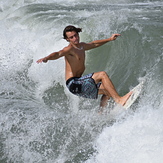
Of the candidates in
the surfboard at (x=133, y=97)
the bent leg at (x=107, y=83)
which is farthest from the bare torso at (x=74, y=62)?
the surfboard at (x=133, y=97)

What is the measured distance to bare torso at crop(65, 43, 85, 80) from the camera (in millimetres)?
5363

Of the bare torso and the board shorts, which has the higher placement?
the bare torso

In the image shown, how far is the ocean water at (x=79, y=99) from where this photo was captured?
4.58m

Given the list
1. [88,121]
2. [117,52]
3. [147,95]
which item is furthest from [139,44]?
[88,121]

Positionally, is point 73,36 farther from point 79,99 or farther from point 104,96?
point 79,99

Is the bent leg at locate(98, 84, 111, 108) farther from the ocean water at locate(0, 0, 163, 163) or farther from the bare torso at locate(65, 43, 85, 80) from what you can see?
the bare torso at locate(65, 43, 85, 80)

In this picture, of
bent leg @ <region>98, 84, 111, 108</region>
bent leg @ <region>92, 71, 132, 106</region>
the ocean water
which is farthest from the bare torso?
the ocean water

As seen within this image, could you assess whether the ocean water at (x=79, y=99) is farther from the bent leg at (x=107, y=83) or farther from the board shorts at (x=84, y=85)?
the board shorts at (x=84, y=85)

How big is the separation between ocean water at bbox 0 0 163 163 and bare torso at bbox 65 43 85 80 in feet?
2.39

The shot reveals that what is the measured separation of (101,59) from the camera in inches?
316

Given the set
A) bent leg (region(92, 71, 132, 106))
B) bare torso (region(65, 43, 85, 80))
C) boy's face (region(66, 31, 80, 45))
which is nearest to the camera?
boy's face (region(66, 31, 80, 45))

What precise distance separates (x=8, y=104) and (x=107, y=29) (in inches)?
144

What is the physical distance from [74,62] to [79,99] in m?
1.43

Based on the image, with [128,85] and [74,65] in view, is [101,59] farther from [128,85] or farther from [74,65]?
[74,65]
